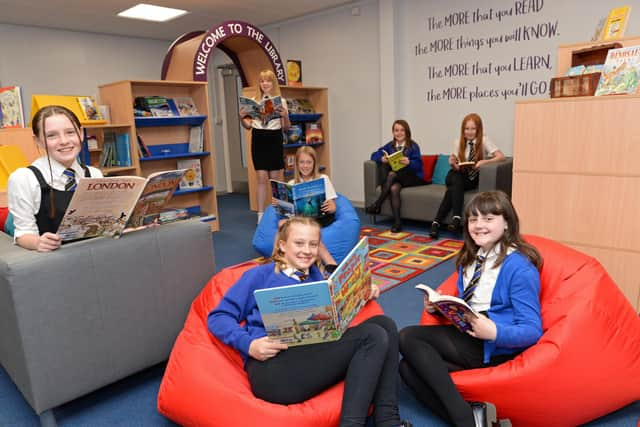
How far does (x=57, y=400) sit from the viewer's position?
1.72 meters

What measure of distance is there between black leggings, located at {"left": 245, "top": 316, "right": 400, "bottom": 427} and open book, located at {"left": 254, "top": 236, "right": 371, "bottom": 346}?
0.05 m

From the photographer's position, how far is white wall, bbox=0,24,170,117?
6078mm

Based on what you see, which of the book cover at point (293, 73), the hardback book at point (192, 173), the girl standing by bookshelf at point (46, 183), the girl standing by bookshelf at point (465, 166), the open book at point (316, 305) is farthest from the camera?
the book cover at point (293, 73)

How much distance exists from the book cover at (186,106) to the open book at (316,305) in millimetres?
3976

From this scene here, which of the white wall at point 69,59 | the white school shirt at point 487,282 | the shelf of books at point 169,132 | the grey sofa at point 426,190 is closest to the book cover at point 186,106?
the shelf of books at point 169,132

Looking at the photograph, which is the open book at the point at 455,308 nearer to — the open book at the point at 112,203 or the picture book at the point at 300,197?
the open book at the point at 112,203

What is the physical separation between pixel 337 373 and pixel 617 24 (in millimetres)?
3356

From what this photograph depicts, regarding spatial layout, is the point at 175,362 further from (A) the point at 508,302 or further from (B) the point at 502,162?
(B) the point at 502,162

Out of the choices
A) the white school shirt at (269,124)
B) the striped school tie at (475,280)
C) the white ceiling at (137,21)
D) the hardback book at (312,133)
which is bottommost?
the striped school tie at (475,280)

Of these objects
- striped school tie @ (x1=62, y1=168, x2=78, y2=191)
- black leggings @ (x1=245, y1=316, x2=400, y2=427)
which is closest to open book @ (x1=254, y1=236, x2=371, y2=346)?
black leggings @ (x1=245, y1=316, x2=400, y2=427)

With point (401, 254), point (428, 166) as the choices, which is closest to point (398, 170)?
point (428, 166)

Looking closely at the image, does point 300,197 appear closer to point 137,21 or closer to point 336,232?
point 336,232

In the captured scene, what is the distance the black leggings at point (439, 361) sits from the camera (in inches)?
63.2

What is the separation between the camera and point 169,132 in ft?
16.7
